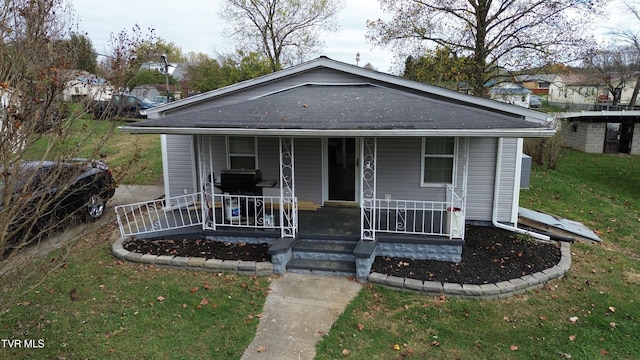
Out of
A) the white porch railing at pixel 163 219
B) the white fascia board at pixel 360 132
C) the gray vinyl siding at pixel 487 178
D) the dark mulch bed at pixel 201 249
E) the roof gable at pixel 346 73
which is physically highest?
the roof gable at pixel 346 73

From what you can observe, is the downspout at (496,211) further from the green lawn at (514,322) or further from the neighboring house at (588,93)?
the neighboring house at (588,93)

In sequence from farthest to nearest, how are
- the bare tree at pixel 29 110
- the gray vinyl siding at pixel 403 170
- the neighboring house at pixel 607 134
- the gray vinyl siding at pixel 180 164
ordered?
the neighboring house at pixel 607 134 → the gray vinyl siding at pixel 180 164 → the gray vinyl siding at pixel 403 170 → the bare tree at pixel 29 110

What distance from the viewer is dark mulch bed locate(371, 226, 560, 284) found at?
21.0ft

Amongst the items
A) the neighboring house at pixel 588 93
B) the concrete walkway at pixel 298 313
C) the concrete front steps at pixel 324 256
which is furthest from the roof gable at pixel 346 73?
the neighboring house at pixel 588 93

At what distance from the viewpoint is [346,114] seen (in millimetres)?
7301

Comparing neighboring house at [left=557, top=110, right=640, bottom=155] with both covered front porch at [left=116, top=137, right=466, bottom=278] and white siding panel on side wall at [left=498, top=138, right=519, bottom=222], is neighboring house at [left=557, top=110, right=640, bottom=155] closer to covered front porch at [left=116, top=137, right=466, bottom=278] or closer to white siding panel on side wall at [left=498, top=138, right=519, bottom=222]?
white siding panel on side wall at [left=498, top=138, right=519, bottom=222]

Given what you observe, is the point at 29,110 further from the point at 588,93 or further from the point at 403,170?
the point at 588,93

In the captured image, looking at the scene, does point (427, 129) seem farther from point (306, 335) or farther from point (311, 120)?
point (306, 335)

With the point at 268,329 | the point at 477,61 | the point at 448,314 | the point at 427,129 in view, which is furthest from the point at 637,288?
the point at 477,61

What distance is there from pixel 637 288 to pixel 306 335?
17.3ft

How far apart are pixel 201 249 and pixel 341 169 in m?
3.62

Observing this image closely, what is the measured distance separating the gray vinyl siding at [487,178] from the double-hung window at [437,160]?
42cm

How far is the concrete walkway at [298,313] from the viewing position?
15.8ft

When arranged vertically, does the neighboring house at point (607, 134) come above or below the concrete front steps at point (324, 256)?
above
